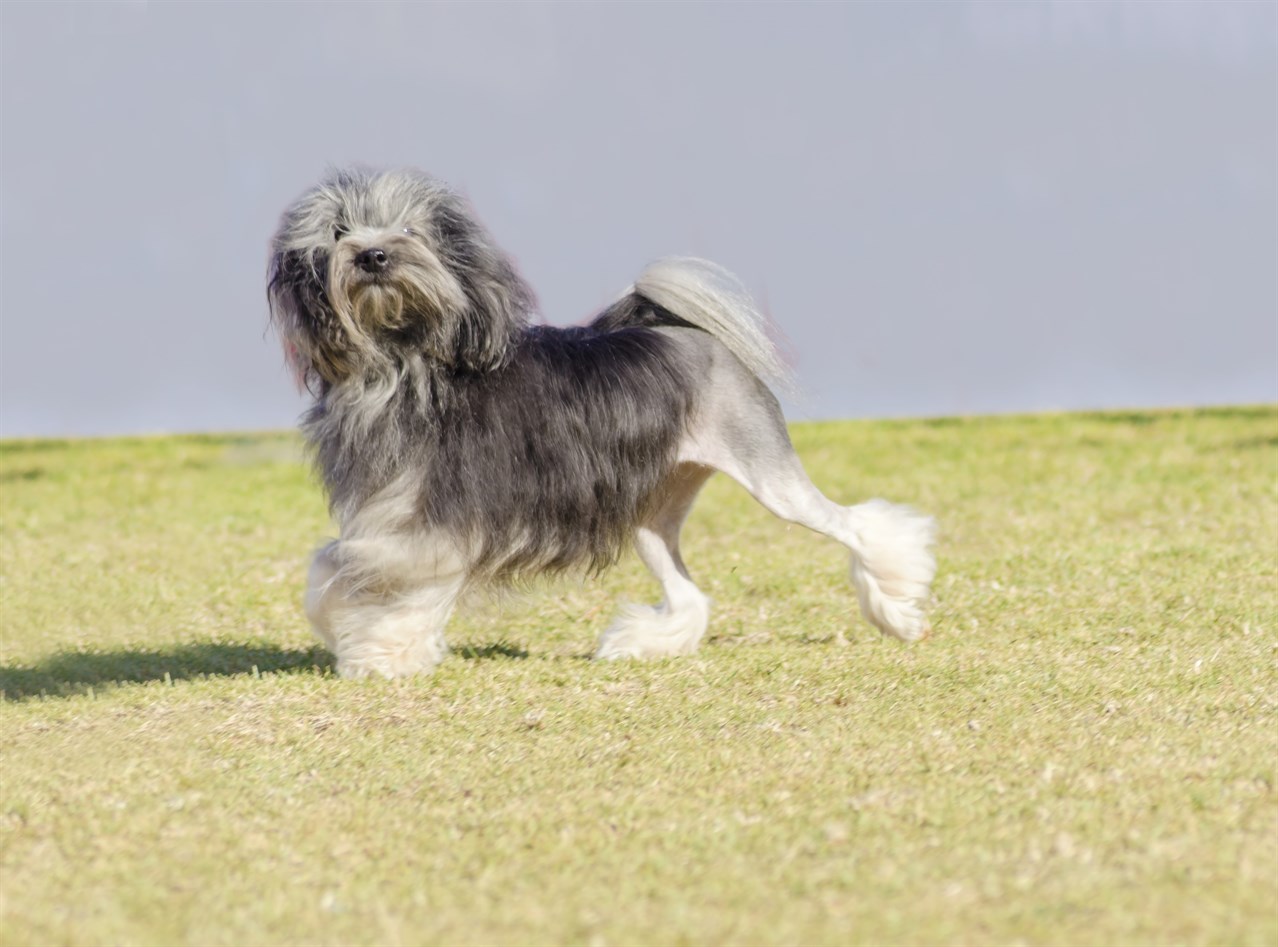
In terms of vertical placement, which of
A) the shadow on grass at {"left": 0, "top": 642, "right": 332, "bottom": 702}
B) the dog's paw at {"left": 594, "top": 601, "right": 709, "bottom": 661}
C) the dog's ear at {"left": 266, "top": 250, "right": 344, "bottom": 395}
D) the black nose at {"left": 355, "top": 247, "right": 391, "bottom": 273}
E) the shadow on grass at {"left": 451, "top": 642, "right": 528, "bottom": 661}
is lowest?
the shadow on grass at {"left": 0, "top": 642, "right": 332, "bottom": 702}

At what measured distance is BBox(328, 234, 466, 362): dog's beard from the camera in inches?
241

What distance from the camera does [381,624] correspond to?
21.5ft

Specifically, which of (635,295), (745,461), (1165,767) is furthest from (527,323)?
(1165,767)

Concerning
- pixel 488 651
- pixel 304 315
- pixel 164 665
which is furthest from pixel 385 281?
pixel 164 665

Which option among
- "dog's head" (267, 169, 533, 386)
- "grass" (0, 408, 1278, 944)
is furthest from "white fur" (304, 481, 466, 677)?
"dog's head" (267, 169, 533, 386)

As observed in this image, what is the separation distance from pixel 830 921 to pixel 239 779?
230 cm

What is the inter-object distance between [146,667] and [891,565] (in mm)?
3699

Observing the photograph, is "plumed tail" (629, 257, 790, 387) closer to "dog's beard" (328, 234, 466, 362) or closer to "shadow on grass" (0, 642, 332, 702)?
"dog's beard" (328, 234, 466, 362)

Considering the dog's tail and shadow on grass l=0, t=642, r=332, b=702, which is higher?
the dog's tail

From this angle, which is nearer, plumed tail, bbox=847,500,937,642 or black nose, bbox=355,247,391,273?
black nose, bbox=355,247,391,273

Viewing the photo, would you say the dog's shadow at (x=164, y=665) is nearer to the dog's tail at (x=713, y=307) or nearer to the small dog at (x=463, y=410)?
the small dog at (x=463, y=410)

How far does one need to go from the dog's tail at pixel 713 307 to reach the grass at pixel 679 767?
52.3 inches

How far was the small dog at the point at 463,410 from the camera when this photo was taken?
20.5 ft

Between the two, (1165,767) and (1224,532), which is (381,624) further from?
(1224,532)
